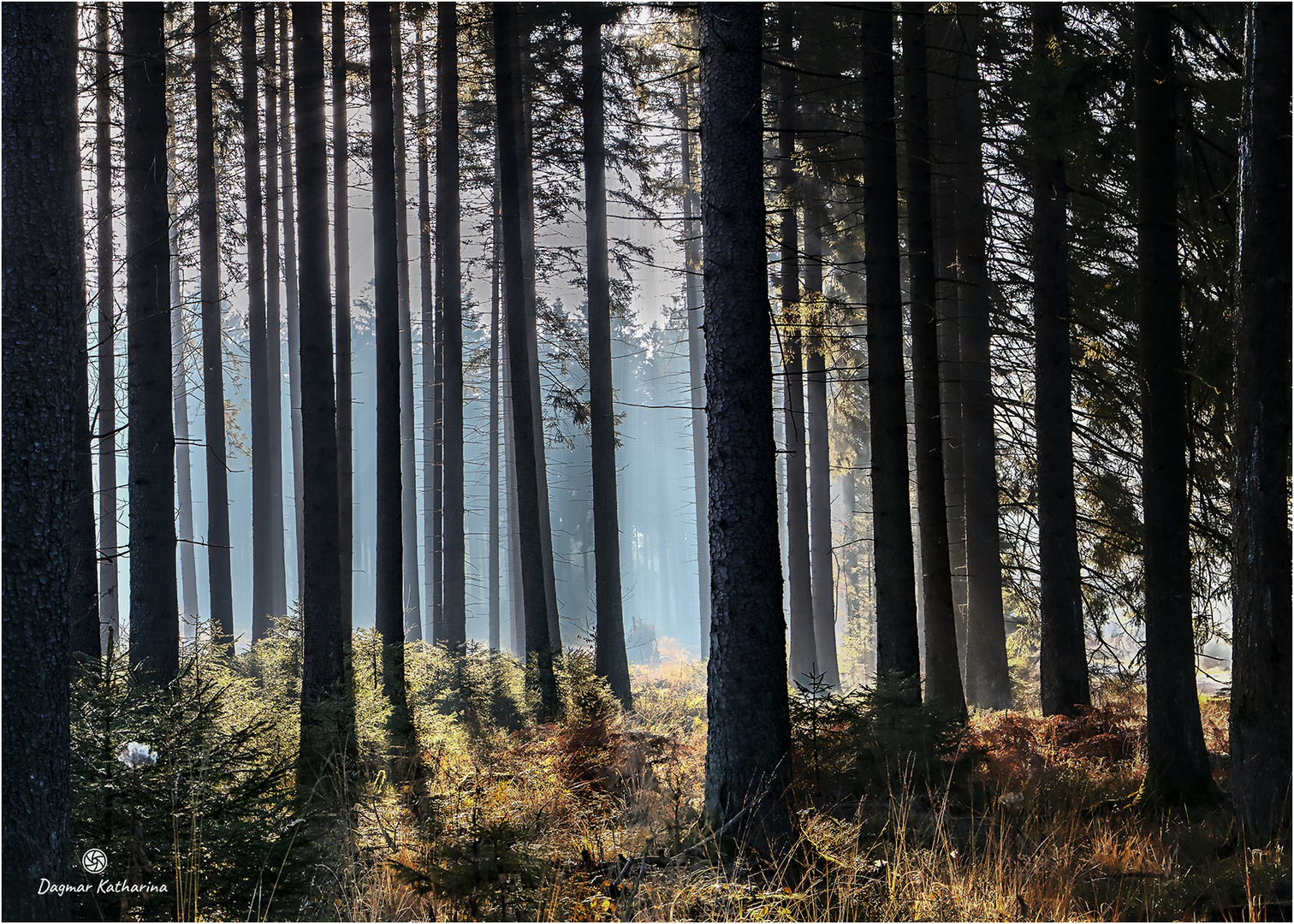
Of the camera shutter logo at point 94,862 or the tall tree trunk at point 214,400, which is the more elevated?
the tall tree trunk at point 214,400

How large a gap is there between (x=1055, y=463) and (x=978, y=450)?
2883mm

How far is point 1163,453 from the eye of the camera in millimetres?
7137

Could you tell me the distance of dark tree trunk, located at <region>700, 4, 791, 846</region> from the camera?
5.53m

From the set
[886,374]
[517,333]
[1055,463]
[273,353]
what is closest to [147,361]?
[517,333]

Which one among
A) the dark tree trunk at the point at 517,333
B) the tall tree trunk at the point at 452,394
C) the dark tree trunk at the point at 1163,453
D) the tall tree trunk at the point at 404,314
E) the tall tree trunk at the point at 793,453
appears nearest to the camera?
the dark tree trunk at the point at 1163,453

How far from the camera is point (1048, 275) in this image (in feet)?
34.1

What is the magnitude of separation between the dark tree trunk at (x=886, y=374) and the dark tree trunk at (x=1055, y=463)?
2271mm

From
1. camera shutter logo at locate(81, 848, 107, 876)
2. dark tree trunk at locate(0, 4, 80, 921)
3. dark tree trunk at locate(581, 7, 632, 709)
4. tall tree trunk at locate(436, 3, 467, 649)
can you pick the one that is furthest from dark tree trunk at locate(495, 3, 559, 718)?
dark tree trunk at locate(0, 4, 80, 921)

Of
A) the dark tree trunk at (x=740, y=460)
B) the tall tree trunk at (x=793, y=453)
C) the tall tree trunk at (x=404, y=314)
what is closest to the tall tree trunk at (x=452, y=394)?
the tall tree trunk at (x=404, y=314)

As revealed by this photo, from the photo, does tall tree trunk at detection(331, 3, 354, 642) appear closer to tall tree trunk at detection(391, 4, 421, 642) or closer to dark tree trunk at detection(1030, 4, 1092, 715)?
tall tree trunk at detection(391, 4, 421, 642)

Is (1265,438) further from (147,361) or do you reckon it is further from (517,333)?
(147,361)

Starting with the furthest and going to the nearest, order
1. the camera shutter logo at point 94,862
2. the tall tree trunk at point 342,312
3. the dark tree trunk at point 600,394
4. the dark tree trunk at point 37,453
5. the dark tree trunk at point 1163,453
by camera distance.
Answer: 1. the dark tree trunk at point 600,394
2. the tall tree trunk at point 342,312
3. the dark tree trunk at point 1163,453
4. the camera shutter logo at point 94,862
5. the dark tree trunk at point 37,453

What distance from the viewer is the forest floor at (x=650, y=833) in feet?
14.7

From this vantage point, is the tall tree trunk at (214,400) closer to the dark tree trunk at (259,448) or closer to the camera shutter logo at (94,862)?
the dark tree trunk at (259,448)
